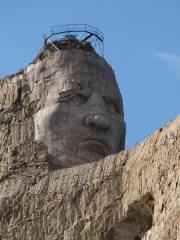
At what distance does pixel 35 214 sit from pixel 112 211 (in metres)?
1.54

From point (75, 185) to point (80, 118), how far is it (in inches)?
76.7

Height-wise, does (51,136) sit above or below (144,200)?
above

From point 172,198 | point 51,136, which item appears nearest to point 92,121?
point 51,136

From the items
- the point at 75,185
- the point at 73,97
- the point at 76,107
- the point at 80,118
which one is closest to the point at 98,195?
the point at 75,185

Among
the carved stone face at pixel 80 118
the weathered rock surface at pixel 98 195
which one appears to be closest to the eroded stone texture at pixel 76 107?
the carved stone face at pixel 80 118

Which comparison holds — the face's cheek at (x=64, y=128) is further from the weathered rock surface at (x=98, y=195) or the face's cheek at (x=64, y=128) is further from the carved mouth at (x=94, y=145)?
the weathered rock surface at (x=98, y=195)

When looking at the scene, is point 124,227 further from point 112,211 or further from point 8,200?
point 8,200

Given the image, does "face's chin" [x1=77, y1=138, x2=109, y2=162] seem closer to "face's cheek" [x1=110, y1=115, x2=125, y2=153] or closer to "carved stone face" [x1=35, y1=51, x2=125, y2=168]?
"carved stone face" [x1=35, y1=51, x2=125, y2=168]

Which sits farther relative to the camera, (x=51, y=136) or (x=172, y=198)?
(x=51, y=136)

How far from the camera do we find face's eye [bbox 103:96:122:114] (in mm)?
30516

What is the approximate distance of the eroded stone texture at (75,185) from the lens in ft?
86.8

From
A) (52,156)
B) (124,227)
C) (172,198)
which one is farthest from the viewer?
(52,156)

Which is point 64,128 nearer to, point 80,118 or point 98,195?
point 80,118

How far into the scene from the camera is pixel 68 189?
2855 cm
